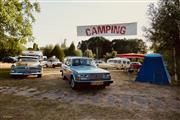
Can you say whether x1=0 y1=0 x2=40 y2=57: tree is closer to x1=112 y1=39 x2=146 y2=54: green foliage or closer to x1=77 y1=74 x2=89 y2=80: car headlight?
x1=77 y1=74 x2=89 y2=80: car headlight

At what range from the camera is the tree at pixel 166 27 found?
18516 mm

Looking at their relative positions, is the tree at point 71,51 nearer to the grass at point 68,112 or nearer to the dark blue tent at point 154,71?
the dark blue tent at point 154,71

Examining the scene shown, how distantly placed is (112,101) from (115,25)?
12262 millimetres

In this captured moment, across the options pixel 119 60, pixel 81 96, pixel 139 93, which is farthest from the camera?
pixel 119 60

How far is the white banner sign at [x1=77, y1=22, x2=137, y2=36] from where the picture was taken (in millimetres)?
21219

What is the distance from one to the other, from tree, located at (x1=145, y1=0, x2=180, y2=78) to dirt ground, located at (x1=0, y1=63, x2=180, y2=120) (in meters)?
7.34

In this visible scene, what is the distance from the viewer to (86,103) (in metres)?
10.0

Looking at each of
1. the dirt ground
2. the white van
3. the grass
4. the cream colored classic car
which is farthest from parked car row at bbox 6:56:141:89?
the white van

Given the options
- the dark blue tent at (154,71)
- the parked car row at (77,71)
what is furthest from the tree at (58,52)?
the dark blue tent at (154,71)

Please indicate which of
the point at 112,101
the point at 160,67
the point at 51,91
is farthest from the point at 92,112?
the point at 160,67

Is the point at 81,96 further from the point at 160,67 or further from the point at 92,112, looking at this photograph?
the point at 160,67

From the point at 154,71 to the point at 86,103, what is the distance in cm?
779

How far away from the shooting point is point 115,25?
21.8 m

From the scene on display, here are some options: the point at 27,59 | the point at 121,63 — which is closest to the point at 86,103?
the point at 27,59
